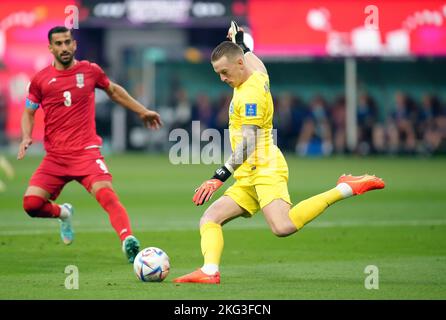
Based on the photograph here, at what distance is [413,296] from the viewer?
10.0m

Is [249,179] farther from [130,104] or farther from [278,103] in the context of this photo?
[278,103]

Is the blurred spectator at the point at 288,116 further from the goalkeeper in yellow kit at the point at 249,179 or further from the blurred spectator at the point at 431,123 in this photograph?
the goalkeeper in yellow kit at the point at 249,179

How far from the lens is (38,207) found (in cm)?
1309

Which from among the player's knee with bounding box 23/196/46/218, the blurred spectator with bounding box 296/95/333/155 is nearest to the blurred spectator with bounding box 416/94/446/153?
the blurred spectator with bounding box 296/95/333/155

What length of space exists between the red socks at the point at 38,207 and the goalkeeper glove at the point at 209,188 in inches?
115

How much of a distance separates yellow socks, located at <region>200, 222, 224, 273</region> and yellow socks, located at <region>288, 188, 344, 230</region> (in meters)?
0.79

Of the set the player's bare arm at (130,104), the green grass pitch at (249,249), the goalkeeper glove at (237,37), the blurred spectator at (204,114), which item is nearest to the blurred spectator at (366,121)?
the blurred spectator at (204,114)

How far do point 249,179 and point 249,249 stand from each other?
3.10 meters

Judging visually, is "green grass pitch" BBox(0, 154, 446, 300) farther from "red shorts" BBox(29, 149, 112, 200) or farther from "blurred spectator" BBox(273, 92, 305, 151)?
"blurred spectator" BBox(273, 92, 305, 151)

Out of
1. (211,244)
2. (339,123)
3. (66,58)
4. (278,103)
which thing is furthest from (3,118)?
(211,244)

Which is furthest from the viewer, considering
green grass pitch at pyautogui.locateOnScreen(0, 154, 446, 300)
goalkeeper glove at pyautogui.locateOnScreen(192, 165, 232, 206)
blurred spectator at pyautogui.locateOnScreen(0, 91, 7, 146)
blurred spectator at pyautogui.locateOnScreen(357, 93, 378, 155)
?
blurred spectator at pyautogui.locateOnScreen(0, 91, 7, 146)

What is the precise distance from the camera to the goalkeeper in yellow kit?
1095 centimetres

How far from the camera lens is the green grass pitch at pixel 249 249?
10.5 m
